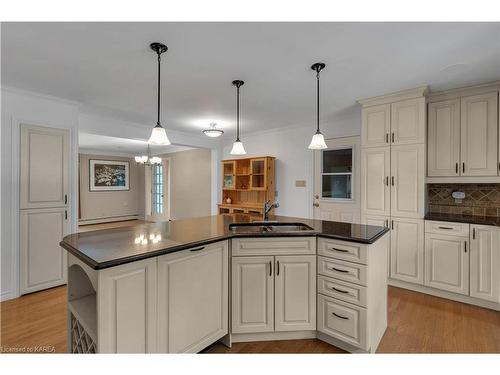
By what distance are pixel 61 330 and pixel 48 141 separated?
2190 millimetres

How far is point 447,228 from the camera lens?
281 cm

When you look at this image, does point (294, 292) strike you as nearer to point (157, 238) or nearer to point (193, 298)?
point (193, 298)

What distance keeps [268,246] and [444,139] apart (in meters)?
2.59

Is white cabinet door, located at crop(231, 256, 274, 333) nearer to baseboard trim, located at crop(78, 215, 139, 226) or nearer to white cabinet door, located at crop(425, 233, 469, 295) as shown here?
white cabinet door, located at crop(425, 233, 469, 295)

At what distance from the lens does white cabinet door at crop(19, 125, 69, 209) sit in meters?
2.99

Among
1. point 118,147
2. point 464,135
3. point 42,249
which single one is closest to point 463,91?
point 464,135

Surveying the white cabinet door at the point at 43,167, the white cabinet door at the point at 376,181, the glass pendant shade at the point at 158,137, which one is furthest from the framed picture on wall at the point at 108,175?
the white cabinet door at the point at 376,181

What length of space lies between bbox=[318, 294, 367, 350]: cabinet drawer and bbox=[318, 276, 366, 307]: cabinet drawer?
0.04 metres

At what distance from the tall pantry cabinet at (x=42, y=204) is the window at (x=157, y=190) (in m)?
4.86

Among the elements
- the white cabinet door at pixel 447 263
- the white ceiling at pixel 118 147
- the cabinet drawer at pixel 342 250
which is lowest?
the white cabinet door at pixel 447 263

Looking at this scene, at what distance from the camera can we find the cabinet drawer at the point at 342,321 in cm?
184

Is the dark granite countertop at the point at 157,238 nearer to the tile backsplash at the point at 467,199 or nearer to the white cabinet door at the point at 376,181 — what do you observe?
the white cabinet door at the point at 376,181

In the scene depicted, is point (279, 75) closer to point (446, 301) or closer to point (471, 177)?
point (471, 177)

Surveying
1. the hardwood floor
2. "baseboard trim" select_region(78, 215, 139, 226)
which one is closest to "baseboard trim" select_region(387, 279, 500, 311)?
the hardwood floor
